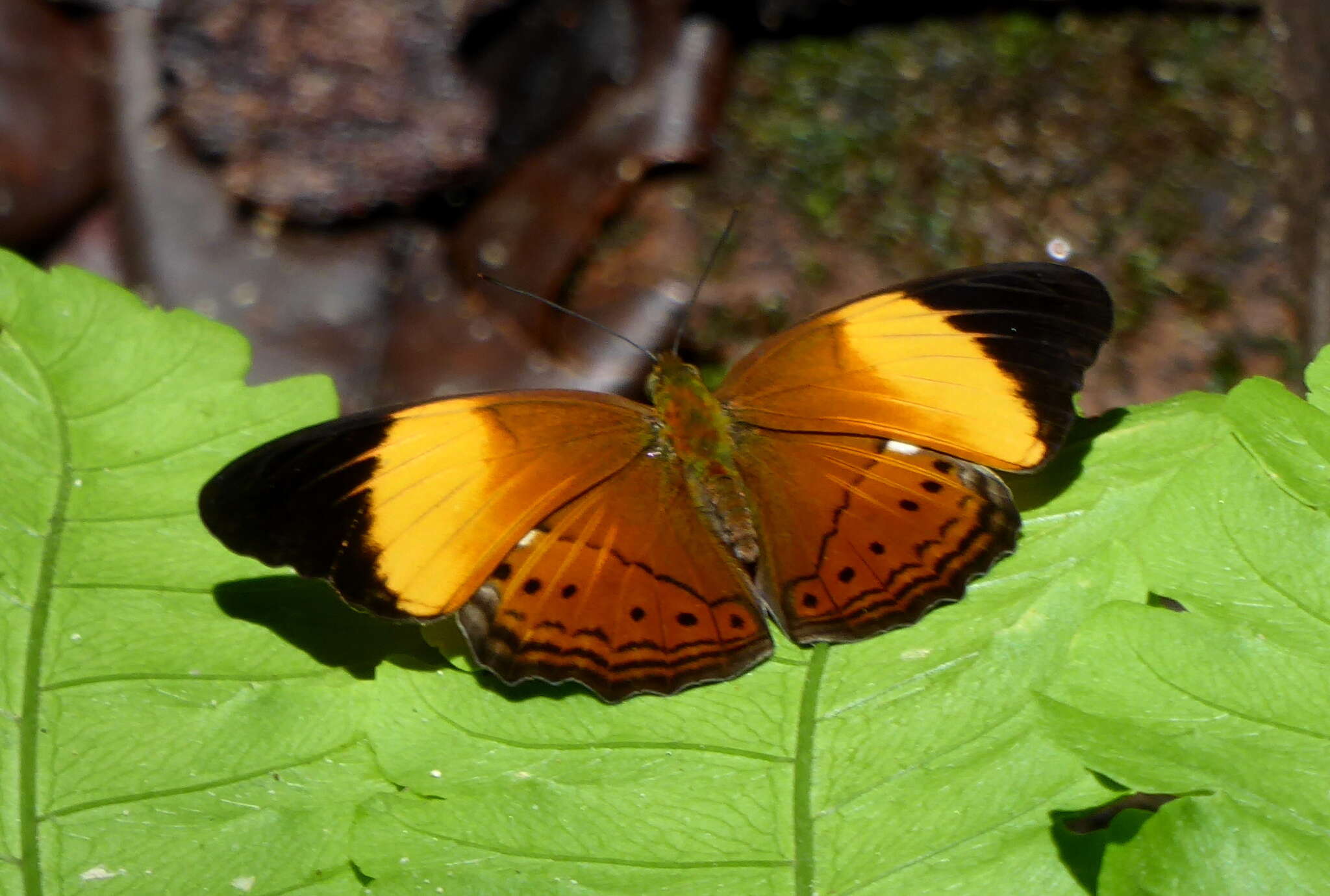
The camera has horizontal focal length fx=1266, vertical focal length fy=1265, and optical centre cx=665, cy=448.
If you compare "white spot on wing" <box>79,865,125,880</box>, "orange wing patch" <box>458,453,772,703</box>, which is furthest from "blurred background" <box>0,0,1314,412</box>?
"white spot on wing" <box>79,865,125,880</box>

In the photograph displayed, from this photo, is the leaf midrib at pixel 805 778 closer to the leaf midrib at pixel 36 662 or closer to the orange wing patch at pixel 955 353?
the orange wing patch at pixel 955 353

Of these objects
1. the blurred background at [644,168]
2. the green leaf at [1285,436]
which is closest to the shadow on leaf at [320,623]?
the green leaf at [1285,436]

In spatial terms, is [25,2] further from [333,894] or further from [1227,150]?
[333,894]

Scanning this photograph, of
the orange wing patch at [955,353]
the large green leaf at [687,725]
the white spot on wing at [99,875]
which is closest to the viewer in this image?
the large green leaf at [687,725]

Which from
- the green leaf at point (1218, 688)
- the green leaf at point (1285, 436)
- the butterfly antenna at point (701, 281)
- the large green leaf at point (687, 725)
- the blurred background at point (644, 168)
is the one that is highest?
the green leaf at point (1285, 436)

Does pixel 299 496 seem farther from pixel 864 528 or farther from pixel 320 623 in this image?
pixel 864 528

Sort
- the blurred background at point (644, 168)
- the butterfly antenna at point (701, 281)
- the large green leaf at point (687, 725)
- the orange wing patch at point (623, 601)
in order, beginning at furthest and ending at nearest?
the blurred background at point (644, 168)
the butterfly antenna at point (701, 281)
the orange wing patch at point (623, 601)
the large green leaf at point (687, 725)
